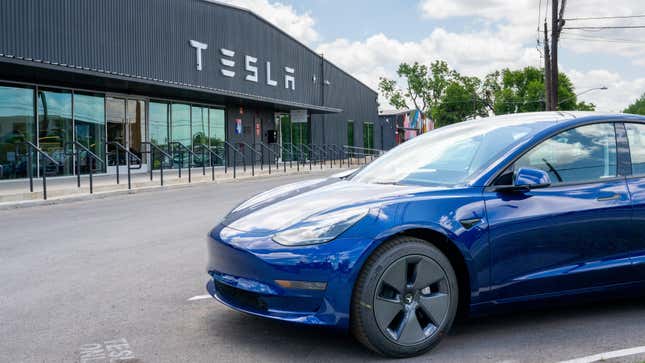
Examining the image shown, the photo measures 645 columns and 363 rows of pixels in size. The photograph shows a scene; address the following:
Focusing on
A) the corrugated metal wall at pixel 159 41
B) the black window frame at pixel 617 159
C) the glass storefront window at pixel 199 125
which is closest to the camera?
the black window frame at pixel 617 159

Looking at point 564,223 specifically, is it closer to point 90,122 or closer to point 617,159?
point 617,159

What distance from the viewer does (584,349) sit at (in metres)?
3.82

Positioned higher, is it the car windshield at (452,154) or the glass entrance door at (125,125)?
the glass entrance door at (125,125)

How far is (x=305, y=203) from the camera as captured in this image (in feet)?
13.0

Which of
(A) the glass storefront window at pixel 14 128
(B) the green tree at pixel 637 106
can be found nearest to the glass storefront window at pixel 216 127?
(A) the glass storefront window at pixel 14 128

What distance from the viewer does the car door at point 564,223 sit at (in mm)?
3896

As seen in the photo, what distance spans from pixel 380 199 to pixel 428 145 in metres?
1.23

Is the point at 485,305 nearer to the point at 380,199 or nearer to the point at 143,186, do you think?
the point at 380,199

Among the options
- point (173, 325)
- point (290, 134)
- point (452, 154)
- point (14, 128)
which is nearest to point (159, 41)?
point (14, 128)

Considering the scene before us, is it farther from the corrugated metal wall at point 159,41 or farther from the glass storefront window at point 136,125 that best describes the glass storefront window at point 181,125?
the glass storefront window at point 136,125

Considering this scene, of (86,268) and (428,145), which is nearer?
(428,145)


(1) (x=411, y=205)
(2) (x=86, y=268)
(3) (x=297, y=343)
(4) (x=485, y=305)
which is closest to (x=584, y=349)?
(4) (x=485, y=305)

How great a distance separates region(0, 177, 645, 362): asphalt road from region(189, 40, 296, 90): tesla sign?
20.3 metres

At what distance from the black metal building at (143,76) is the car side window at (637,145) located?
13655 mm
